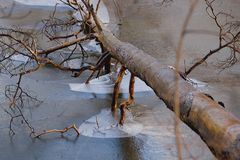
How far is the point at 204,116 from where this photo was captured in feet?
9.28

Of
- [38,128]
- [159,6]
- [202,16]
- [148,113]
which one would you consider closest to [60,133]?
[38,128]

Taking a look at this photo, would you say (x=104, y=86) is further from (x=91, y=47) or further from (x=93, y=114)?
(x=91, y=47)

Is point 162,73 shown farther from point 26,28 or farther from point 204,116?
point 26,28

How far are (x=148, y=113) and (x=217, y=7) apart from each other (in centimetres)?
739

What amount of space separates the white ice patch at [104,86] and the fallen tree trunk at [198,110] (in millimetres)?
1669

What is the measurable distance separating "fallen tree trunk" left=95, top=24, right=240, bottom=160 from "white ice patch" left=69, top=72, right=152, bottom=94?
1.67 meters

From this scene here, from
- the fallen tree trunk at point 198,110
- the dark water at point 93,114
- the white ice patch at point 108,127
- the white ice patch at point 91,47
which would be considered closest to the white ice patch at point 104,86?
the dark water at point 93,114

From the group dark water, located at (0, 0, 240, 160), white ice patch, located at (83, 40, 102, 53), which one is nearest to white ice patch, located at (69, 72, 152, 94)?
dark water, located at (0, 0, 240, 160)

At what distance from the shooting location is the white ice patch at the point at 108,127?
5117mm

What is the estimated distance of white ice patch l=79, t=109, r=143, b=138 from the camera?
5117mm

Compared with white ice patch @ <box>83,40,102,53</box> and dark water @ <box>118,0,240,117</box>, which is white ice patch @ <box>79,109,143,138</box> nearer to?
dark water @ <box>118,0,240,117</box>

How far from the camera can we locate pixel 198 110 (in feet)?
9.72

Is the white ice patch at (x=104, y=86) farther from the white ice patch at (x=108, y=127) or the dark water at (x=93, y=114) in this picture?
the white ice patch at (x=108, y=127)

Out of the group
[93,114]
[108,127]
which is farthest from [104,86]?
[108,127]
